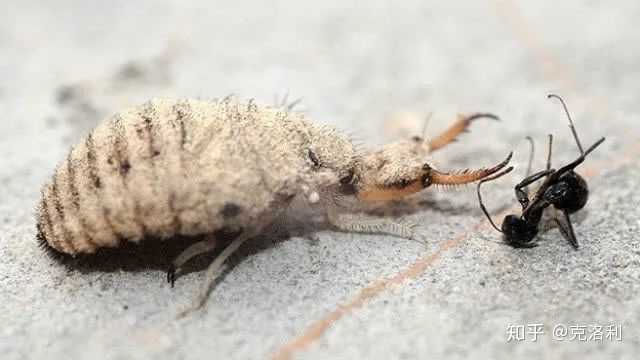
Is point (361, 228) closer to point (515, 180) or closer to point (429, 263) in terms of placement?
point (429, 263)

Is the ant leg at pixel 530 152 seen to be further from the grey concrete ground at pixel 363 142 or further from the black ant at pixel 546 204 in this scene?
the black ant at pixel 546 204

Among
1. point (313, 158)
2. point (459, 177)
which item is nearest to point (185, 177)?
point (313, 158)

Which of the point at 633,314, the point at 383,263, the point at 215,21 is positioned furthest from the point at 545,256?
the point at 215,21

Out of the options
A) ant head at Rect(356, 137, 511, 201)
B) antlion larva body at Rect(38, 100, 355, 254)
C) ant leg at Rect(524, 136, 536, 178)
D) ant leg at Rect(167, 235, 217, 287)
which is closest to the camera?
antlion larva body at Rect(38, 100, 355, 254)

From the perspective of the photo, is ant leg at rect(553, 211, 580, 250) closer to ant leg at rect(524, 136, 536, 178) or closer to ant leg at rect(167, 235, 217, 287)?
ant leg at rect(524, 136, 536, 178)

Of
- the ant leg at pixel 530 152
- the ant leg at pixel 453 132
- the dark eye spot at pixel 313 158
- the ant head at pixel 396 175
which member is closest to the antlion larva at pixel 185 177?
the dark eye spot at pixel 313 158

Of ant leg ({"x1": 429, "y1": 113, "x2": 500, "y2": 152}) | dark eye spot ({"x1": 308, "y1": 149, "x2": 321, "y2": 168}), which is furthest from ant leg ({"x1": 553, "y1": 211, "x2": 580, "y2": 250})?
dark eye spot ({"x1": 308, "y1": 149, "x2": 321, "y2": 168})
